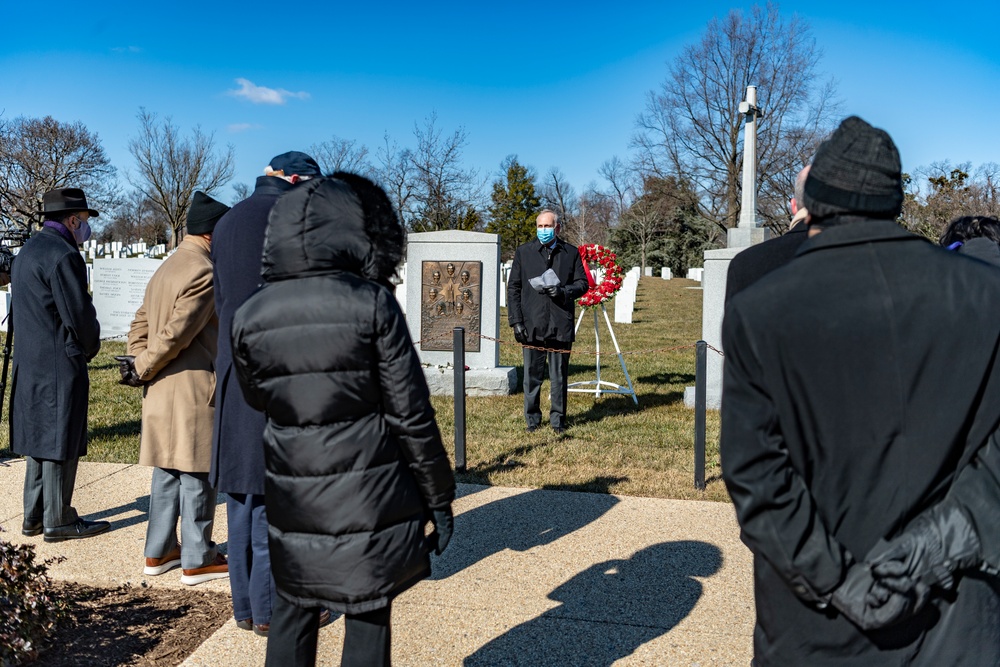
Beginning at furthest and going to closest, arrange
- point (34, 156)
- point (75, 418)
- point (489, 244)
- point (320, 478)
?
point (34, 156)
point (489, 244)
point (75, 418)
point (320, 478)

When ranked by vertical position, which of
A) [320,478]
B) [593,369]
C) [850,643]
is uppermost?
[320,478]

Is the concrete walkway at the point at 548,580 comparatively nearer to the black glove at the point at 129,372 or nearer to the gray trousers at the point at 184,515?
the gray trousers at the point at 184,515

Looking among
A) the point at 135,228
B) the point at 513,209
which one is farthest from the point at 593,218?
the point at 135,228

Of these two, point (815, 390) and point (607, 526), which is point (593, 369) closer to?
point (607, 526)

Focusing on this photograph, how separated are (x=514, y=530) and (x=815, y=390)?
3.41m

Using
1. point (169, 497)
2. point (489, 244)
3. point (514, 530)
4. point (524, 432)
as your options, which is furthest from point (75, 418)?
point (489, 244)

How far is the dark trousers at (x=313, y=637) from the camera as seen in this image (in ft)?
7.98

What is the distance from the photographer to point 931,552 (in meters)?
1.74

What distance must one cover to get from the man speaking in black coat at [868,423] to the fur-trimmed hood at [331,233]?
43.9 inches

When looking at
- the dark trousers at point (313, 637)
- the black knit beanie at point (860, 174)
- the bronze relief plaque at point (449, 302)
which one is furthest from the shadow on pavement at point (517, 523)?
the bronze relief plaque at point (449, 302)

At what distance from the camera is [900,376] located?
1.74 m

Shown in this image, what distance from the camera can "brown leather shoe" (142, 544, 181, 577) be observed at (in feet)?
14.0

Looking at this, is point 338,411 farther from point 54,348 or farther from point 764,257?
point 54,348

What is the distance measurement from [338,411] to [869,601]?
4.70 ft
